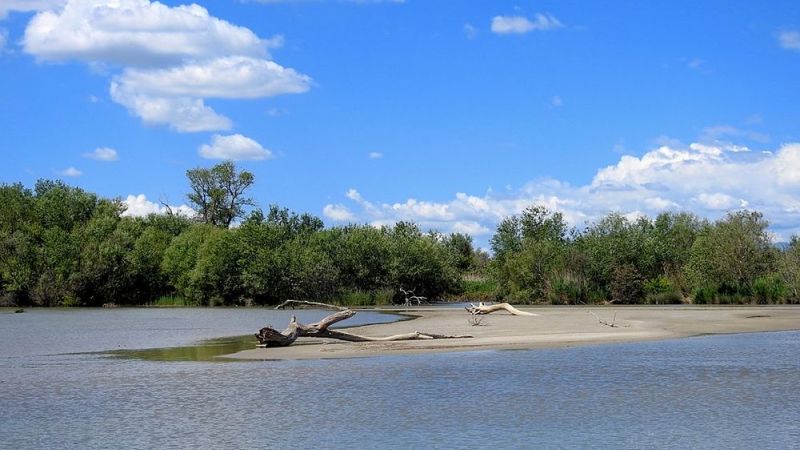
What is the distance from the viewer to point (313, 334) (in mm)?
31484

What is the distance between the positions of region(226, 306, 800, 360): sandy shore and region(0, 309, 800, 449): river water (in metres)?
1.94

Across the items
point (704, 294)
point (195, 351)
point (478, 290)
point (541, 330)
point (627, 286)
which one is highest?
point (478, 290)

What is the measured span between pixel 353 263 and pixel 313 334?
1994 inches

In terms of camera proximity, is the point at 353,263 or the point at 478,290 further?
the point at 478,290

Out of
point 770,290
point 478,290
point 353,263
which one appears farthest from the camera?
point 478,290

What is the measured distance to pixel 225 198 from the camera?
372ft

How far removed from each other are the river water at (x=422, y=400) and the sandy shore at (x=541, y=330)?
1.94 m

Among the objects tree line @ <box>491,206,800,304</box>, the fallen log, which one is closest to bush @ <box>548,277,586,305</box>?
tree line @ <box>491,206,800,304</box>

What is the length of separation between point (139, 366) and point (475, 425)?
44.6ft

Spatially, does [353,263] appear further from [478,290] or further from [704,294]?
[704,294]

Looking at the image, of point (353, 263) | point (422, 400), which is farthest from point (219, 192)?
point (422, 400)

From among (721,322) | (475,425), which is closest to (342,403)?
(475,425)

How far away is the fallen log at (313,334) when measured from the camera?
30312 mm

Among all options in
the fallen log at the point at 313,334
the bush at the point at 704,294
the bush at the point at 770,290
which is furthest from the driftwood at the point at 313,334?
the bush at the point at 704,294
